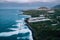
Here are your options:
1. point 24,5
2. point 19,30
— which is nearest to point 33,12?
point 24,5

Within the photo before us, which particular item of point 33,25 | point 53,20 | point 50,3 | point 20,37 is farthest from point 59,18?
point 20,37

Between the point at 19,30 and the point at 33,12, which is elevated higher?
the point at 33,12

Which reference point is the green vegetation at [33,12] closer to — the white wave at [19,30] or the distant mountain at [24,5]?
the distant mountain at [24,5]

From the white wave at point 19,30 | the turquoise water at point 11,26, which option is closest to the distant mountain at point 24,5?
the turquoise water at point 11,26

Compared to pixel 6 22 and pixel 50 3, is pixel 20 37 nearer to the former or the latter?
pixel 6 22

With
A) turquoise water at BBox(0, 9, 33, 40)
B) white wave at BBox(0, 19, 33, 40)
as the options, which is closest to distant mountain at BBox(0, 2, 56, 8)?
turquoise water at BBox(0, 9, 33, 40)

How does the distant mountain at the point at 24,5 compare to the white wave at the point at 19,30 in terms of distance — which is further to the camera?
the distant mountain at the point at 24,5

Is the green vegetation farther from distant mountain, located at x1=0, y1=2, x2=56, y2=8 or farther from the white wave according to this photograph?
the white wave

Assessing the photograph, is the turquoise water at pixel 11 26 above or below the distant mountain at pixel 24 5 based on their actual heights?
below

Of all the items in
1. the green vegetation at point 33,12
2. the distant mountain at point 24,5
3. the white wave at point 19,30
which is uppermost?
the distant mountain at point 24,5

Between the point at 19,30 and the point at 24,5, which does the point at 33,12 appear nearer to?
the point at 24,5
